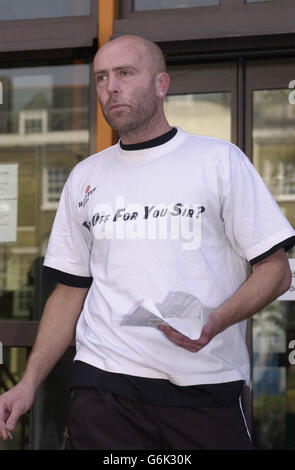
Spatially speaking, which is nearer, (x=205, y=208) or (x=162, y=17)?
(x=205, y=208)

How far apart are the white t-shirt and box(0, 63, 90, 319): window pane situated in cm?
147

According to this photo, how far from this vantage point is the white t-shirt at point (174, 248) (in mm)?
2629

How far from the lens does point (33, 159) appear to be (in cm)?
434

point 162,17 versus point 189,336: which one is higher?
point 162,17

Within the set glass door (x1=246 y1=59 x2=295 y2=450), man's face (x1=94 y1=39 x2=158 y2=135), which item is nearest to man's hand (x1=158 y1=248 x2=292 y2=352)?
man's face (x1=94 y1=39 x2=158 y2=135)

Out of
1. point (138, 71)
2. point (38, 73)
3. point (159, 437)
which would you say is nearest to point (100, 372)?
point (159, 437)

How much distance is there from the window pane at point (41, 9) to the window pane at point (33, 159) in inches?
11.0

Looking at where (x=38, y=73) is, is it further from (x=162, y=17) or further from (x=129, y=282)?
(x=129, y=282)

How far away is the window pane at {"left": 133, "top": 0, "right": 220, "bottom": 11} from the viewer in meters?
4.00

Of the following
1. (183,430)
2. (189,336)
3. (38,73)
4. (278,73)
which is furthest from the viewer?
(38,73)

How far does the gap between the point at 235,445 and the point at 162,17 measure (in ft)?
7.38

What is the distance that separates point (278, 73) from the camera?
394cm

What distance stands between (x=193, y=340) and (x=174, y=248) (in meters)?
0.38
